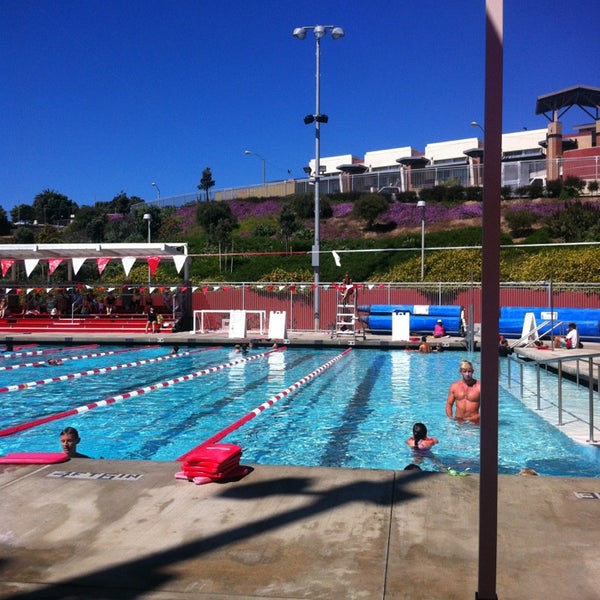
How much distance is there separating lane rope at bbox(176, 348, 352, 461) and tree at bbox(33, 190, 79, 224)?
84.2 meters

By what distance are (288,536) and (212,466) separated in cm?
131

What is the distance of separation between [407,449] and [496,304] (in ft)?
21.5

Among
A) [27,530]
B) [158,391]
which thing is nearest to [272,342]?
[158,391]

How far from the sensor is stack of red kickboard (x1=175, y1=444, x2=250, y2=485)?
204 inches

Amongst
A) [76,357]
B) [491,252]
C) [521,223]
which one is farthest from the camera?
[521,223]

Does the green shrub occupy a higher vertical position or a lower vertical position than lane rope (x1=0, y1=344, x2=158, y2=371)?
higher

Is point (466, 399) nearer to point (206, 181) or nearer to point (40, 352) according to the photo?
point (40, 352)

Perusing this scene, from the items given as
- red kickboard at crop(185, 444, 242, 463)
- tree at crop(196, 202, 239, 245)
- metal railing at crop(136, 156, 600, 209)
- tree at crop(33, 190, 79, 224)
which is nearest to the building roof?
metal railing at crop(136, 156, 600, 209)

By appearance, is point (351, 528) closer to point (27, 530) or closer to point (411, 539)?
point (411, 539)

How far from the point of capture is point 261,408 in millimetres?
10328

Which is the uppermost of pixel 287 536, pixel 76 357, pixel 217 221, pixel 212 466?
pixel 217 221

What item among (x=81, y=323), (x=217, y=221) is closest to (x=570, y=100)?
(x=217, y=221)

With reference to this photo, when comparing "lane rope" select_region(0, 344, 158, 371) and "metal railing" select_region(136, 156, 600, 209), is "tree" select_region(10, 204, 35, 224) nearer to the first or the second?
"metal railing" select_region(136, 156, 600, 209)

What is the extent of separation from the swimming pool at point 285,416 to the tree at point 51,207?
83.0 m
